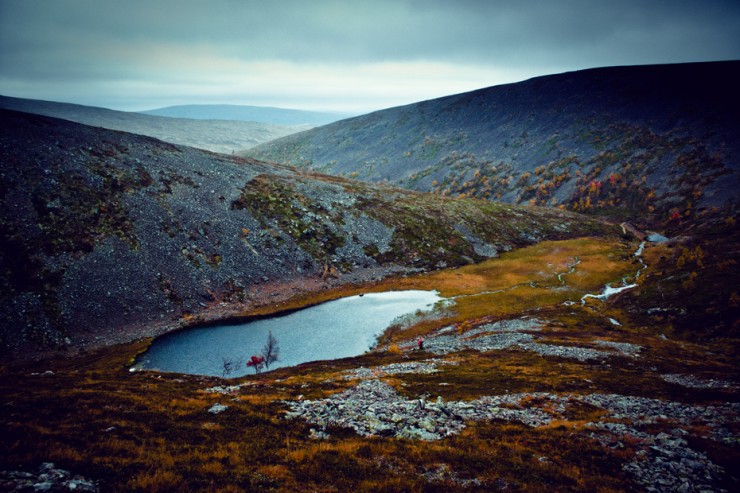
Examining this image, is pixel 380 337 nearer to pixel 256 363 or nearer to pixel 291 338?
pixel 291 338

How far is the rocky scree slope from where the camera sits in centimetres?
5828

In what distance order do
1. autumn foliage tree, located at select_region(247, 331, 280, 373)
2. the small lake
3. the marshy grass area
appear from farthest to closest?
the small lake → autumn foliage tree, located at select_region(247, 331, 280, 373) → the marshy grass area

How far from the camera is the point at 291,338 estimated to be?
62.2m

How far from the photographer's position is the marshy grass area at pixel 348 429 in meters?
15.7

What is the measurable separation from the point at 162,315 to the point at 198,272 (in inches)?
510

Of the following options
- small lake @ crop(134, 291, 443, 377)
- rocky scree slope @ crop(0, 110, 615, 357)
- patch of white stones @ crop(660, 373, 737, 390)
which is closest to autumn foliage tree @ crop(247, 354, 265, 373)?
small lake @ crop(134, 291, 443, 377)

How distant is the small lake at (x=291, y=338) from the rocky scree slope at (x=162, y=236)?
22.4 ft

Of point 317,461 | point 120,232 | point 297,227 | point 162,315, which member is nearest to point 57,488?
point 317,461

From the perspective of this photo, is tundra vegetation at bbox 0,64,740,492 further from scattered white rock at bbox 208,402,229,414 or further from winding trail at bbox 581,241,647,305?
winding trail at bbox 581,241,647,305

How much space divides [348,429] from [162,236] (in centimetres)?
7157

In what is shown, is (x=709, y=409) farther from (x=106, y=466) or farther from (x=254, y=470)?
(x=106, y=466)

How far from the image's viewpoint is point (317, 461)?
58.0ft

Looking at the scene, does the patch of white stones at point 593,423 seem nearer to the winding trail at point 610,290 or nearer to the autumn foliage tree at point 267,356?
the autumn foliage tree at point 267,356

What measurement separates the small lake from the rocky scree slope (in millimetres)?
6831
